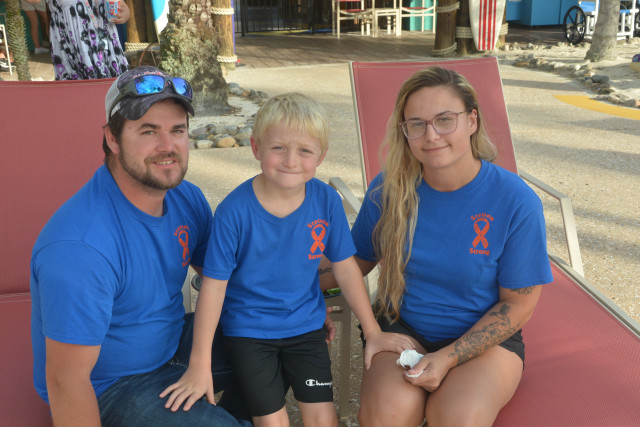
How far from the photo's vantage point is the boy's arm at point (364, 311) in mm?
1991

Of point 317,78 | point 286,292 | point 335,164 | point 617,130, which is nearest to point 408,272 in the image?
point 286,292

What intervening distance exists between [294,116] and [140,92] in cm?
43

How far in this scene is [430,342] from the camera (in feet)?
6.67

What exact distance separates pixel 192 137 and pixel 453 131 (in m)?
4.86

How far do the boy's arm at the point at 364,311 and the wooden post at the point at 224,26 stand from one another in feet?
22.2

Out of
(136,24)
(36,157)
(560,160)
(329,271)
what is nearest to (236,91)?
(136,24)

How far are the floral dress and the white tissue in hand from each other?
3463 mm

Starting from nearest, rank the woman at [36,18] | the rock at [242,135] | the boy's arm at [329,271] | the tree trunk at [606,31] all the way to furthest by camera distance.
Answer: the boy's arm at [329,271], the rock at [242,135], the tree trunk at [606,31], the woman at [36,18]

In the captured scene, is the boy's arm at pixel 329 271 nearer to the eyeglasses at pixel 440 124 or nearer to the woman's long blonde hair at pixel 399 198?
the woman's long blonde hair at pixel 399 198

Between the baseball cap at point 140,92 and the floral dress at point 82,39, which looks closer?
the baseball cap at point 140,92

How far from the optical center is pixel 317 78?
362 inches

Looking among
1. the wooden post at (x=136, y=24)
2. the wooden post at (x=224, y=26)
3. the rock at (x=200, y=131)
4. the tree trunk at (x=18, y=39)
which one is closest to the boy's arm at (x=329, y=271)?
the tree trunk at (x=18, y=39)

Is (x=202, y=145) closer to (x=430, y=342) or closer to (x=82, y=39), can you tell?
(x=82, y=39)

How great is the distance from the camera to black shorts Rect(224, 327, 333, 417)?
6.23 feet
